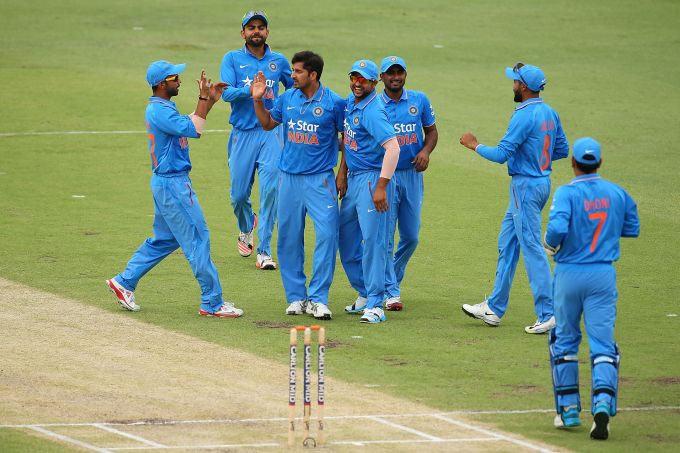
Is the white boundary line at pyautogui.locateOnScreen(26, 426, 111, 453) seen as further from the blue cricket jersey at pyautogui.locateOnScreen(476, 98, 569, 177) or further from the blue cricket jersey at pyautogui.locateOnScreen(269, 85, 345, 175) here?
the blue cricket jersey at pyautogui.locateOnScreen(476, 98, 569, 177)

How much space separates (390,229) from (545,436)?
4039 millimetres

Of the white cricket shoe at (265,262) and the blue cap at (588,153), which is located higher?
the blue cap at (588,153)

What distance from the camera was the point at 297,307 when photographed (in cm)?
1343

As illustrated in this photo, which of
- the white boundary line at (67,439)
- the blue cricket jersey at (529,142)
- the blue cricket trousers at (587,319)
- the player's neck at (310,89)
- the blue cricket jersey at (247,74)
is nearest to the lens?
the white boundary line at (67,439)

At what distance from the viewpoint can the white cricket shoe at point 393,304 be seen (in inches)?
540

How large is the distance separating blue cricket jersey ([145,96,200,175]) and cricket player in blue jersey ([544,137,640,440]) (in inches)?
167

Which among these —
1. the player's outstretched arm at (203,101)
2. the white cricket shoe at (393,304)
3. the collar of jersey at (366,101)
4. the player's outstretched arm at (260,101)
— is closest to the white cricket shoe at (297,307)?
the white cricket shoe at (393,304)

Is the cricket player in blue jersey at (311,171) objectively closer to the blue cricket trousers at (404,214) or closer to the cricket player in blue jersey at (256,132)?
the blue cricket trousers at (404,214)

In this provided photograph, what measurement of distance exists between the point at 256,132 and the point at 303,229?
9.07ft

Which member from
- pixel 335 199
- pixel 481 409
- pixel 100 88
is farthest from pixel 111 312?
pixel 100 88

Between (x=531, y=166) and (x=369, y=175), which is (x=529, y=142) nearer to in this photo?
(x=531, y=166)

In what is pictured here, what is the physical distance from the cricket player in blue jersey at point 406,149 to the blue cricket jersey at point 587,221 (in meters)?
3.52

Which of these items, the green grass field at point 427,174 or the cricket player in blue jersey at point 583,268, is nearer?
the cricket player in blue jersey at point 583,268

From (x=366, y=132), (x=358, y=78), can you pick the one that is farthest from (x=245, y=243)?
(x=358, y=78)
